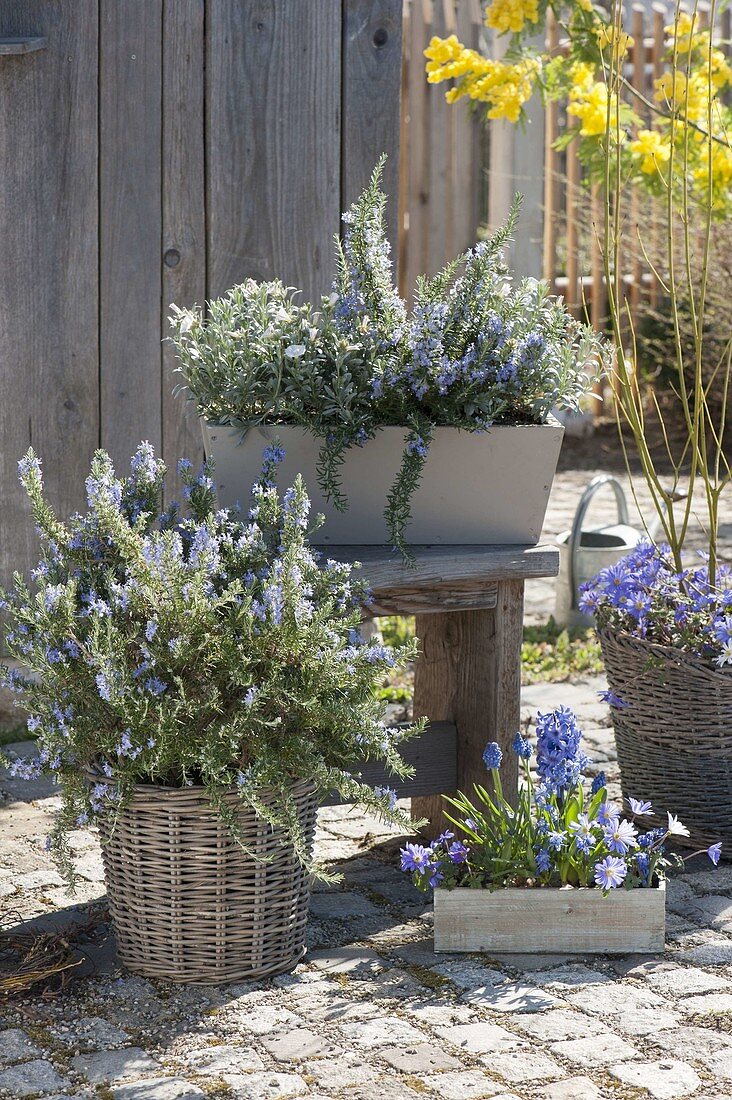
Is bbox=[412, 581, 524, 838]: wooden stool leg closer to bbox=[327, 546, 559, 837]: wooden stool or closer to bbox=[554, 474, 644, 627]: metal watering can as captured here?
bbox=[327, 546, 559, 837]: wooden stool

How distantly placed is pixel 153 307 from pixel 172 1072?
87.2 inches

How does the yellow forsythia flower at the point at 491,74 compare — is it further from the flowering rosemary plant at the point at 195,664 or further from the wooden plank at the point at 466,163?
the wooden plank at the point at 466,163

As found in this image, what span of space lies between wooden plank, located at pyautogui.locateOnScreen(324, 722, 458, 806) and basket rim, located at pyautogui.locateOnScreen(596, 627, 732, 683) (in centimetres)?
43

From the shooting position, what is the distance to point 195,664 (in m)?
2.39

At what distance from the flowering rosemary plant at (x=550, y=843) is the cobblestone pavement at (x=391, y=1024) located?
15 cm

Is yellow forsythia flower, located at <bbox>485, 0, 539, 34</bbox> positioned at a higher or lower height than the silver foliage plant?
higher

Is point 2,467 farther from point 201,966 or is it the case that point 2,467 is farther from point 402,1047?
point 402,1047

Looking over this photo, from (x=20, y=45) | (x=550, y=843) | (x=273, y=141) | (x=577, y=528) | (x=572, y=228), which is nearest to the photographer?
(x=550, y=843)

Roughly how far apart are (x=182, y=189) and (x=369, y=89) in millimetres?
573

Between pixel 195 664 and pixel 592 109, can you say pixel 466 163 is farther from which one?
pixel 195 664

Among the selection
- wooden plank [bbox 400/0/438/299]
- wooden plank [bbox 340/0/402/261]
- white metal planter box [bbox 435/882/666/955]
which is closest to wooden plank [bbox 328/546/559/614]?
white metal planter box [bbox 435/882/666/955]

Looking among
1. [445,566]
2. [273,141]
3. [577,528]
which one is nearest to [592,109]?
[273,141]

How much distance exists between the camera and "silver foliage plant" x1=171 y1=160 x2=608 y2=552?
8.95 ft

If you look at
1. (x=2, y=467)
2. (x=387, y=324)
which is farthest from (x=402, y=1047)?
(x=2, y=467)
